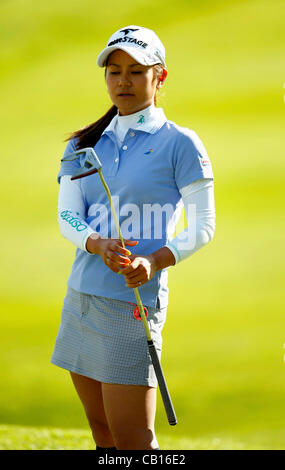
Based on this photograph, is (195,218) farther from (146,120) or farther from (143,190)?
(146,120)

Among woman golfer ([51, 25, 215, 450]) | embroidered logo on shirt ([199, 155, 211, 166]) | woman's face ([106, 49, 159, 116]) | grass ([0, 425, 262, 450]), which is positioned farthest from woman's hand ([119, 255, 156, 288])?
grass ([0, 425, 262, 450])

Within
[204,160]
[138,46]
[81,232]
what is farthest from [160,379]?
[138,46]

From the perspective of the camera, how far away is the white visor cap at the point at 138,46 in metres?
1.58

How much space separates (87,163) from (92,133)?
0.53ft

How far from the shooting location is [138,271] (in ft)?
4.90

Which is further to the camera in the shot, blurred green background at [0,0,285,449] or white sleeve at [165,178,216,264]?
blurred green background at [0,0,285,449]

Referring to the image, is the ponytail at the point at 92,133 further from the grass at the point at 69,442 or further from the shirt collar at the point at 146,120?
the grass at the point at 69,442

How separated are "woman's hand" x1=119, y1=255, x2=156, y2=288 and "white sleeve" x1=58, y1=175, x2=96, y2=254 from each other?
0.45ft

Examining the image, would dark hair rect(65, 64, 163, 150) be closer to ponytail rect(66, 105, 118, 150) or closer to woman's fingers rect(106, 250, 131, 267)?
ponytail rect(66, 105, 118, 150)

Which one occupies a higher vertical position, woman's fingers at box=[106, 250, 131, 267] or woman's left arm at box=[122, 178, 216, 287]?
woman's left arm at box=[122, 178, 216, 287]

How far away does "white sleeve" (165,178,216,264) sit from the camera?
1.55m

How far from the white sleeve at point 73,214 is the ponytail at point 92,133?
0.29 feet
